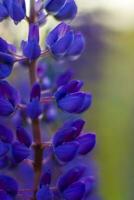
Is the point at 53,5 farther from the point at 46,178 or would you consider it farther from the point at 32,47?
the point at 46,178

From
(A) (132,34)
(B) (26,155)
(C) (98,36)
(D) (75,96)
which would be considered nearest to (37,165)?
(B) (26,155)

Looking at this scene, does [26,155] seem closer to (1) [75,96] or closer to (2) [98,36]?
(1) [75,96]

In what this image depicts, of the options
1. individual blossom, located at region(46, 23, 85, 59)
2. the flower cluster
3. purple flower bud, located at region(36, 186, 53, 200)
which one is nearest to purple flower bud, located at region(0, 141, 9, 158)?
the flower cluster

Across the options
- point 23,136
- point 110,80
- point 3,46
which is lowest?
point 110,80

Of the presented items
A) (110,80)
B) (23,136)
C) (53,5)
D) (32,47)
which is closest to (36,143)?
(23,136)

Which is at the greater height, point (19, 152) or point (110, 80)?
point (19, 152)

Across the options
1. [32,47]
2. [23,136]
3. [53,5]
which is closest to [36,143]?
[23,136]

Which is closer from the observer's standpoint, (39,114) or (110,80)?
(39,114)
